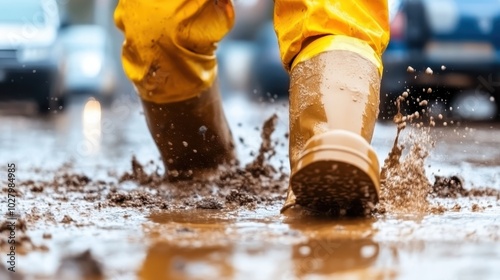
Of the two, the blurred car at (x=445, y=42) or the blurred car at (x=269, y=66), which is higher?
the blurred car at (x=269, y=66)

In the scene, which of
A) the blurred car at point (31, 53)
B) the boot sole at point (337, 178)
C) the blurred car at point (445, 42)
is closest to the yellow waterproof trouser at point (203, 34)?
the boot sole at point (337, 178)

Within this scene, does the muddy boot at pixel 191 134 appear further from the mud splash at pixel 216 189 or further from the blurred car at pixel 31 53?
the blurred car at pixel 31 53

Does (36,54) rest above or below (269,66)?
below

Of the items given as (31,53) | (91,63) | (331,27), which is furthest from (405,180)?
(91,63)

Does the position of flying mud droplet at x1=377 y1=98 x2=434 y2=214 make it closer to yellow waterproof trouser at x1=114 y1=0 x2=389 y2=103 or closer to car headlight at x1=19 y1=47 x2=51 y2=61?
yellow waterproof trouser at x1=114 y1=0 x2=389 y2=103

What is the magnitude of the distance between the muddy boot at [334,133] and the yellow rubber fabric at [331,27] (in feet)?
0.18

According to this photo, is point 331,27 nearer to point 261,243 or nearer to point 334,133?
point 334,133

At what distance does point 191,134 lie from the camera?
Result: 167 inches

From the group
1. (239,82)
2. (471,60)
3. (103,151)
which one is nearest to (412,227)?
(103,151)

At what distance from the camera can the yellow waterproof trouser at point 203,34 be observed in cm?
322

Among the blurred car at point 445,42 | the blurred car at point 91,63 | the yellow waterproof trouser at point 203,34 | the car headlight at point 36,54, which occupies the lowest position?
the yellow waterproof trouser at point 203,34

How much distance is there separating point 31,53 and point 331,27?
1036 cm

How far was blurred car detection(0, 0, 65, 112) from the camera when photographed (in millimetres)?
12414

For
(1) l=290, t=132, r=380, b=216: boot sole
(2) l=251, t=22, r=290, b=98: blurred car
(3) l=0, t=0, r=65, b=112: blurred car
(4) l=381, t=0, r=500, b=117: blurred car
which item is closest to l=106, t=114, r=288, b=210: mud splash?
(1) l=290, t=132, r=380, b=216: boot sole
